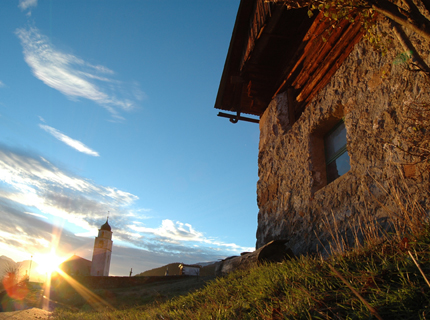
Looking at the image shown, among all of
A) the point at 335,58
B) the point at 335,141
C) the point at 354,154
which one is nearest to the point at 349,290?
the point at 354,154

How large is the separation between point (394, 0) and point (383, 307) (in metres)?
3.50

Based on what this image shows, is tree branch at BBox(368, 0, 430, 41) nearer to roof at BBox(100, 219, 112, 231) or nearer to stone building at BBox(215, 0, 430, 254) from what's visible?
stone building at BBox(215, 0, 430, 254)

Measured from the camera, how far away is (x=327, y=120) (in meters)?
4.94

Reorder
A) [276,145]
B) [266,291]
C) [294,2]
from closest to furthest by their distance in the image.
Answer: [266,291], [294,2], [276,145]

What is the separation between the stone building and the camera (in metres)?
3.28

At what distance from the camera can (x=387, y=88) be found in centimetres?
364

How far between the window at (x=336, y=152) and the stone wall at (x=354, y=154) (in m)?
0.11

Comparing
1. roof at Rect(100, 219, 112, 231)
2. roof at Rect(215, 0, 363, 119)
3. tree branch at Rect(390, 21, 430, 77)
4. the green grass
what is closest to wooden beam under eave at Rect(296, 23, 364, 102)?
roof at Rect(215, 0, 363, 119)

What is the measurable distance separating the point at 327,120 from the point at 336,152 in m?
0.56

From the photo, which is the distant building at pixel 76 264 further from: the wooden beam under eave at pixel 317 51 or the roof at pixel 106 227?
the wooden beam under eave at pixel 317 51

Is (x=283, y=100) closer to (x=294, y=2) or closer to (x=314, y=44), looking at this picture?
(x=314, y=44)

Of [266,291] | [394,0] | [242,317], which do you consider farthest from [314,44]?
[242,317]

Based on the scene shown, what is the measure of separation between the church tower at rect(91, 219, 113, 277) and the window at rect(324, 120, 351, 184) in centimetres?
3732

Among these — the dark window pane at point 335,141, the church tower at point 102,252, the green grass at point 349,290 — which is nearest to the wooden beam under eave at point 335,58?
the dark window pane at point 335,141
